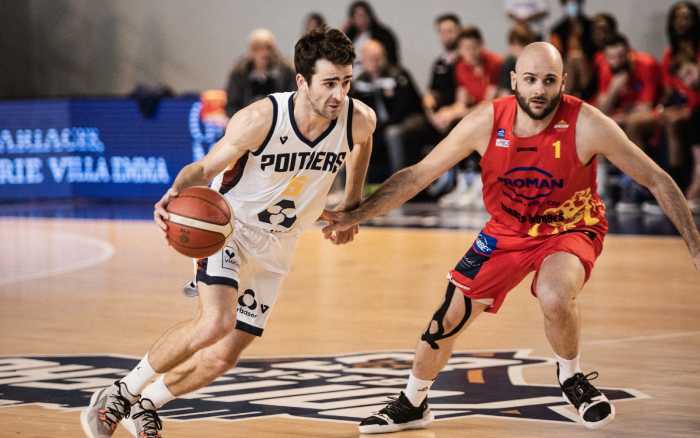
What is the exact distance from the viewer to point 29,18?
2061 centimetres

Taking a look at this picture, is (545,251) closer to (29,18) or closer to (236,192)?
Answer: (236,192)

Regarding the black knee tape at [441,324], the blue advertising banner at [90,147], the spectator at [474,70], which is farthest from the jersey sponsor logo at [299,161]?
the blue advertising banner at [90,147]

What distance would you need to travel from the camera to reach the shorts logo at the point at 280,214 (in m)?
5.70

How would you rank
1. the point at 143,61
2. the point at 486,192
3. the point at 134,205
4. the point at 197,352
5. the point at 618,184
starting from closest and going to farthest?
the point at 197,352 → the point at 486,192 → the point at 618,184 → the point at 134,205 → the point at 143,61

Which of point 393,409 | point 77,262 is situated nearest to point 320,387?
point 393,409

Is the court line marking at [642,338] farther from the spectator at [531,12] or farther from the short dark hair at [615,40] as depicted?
the spectator at [531,12]

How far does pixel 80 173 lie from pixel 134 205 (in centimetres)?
99

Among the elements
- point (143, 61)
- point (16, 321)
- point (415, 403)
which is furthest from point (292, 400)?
point (143, 61)

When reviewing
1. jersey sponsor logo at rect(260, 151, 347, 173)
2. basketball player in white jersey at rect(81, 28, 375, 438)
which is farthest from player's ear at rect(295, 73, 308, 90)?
jersey sponsor logo at rect(260, 151, 347, 173)

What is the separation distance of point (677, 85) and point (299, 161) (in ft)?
30.2

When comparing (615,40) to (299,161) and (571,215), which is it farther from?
(299,161)

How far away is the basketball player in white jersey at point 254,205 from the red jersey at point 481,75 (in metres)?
9.31

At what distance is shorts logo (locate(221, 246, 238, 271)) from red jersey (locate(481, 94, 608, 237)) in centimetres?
115

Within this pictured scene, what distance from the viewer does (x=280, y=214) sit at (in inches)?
225
